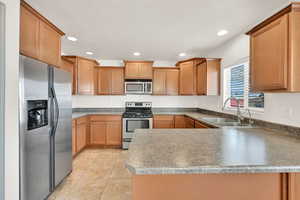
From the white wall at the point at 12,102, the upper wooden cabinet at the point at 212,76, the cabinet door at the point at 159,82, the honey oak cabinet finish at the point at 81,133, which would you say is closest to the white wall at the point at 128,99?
the cabinet door at the point at 159,82

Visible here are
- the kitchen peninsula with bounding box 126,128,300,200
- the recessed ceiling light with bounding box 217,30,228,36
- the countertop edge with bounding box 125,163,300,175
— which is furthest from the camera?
the recessed ceiling light with bounding box 217,30,228,36

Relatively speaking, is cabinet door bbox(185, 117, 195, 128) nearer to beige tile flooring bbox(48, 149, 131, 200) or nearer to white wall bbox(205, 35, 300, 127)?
white wall bbox(205, 35, 300, 127)

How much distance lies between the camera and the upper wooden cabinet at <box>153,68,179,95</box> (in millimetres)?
4570

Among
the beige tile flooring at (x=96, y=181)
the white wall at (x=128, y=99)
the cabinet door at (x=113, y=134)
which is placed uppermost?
the white wall at (x=128, y=99)

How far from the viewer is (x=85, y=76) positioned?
4.12m

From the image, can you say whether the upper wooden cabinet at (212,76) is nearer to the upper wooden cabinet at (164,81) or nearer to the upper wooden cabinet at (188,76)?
the upper wooden cabinet at (188,76)

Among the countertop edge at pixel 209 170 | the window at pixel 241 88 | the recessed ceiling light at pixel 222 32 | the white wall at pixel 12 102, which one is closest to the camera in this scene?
the countertop edge at pixel 209 170

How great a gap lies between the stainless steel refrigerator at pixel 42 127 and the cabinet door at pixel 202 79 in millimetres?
2727

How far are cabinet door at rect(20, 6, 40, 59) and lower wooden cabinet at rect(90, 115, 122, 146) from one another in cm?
254

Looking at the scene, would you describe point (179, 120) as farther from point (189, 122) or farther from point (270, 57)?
point (270, 57)

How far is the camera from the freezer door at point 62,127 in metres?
2.21

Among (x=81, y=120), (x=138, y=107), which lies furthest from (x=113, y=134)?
(x=138, y=107)

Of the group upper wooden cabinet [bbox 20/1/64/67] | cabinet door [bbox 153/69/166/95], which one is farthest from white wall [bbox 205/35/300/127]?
upper wooden cabinet [bbox 20/1/64/67]

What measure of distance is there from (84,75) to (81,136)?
148 centimetres
